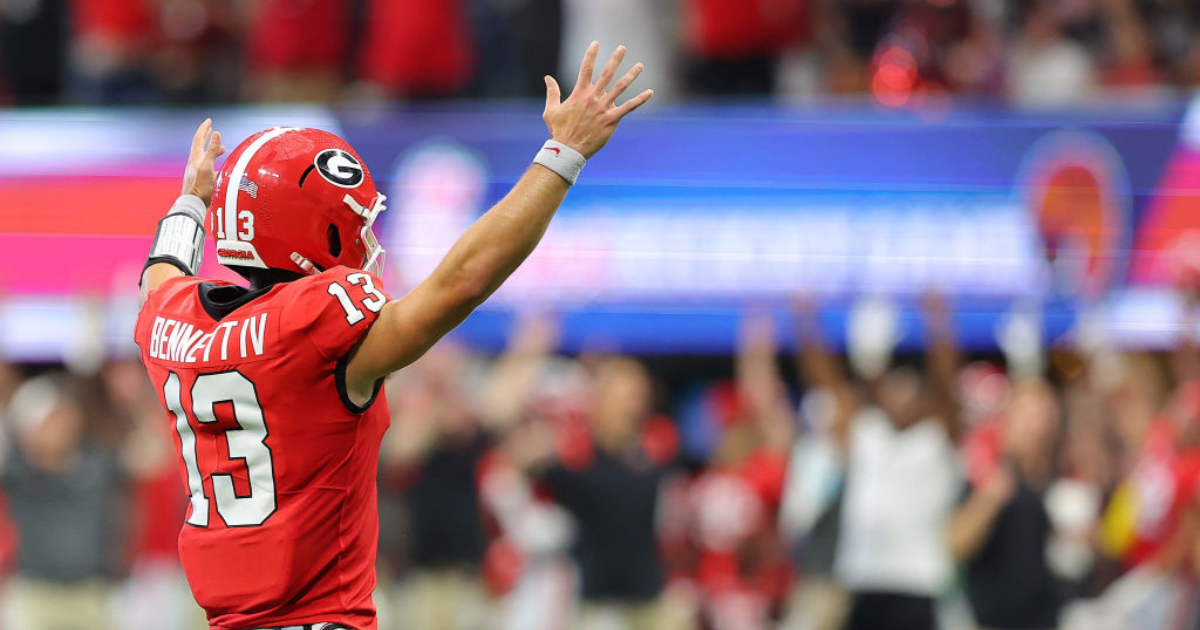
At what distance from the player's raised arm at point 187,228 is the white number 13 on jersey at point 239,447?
652mm

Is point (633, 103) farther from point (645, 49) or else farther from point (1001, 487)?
point (645, 49)

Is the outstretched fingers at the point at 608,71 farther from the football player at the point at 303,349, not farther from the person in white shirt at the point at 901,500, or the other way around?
the person in white shirt at the point at 901,500

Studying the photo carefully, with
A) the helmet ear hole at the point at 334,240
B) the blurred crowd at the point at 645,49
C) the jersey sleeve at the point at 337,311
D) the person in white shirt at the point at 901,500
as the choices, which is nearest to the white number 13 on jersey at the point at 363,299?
the jersey sleeve at the point at 337,311

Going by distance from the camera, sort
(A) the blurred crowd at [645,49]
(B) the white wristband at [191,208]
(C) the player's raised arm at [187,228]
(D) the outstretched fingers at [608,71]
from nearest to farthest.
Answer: (D) the outstretched fingers at [608,71] < (C) the player's raised arm at [187,228] < (B) the white wristband at [191,208] < (A) the blurred crowd at [645,49]

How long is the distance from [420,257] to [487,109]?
1175 millimetres

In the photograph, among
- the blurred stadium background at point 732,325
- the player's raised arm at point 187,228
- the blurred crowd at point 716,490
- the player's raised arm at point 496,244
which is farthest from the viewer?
the blurred stadium background at point 732,325

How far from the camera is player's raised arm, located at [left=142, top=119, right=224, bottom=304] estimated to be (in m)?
4.16

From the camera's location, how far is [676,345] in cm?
1010

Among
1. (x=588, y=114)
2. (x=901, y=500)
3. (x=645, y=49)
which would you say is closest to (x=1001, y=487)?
(x=901, y=500)

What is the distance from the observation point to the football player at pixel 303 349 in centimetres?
328

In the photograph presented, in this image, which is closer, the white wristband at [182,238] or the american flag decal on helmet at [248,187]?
the american flag decal on helmet at [248,187]

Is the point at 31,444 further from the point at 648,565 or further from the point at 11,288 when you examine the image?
the point at 648,565

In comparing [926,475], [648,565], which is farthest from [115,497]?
[926,475]

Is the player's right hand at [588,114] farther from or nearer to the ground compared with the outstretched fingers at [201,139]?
farther from the ground
